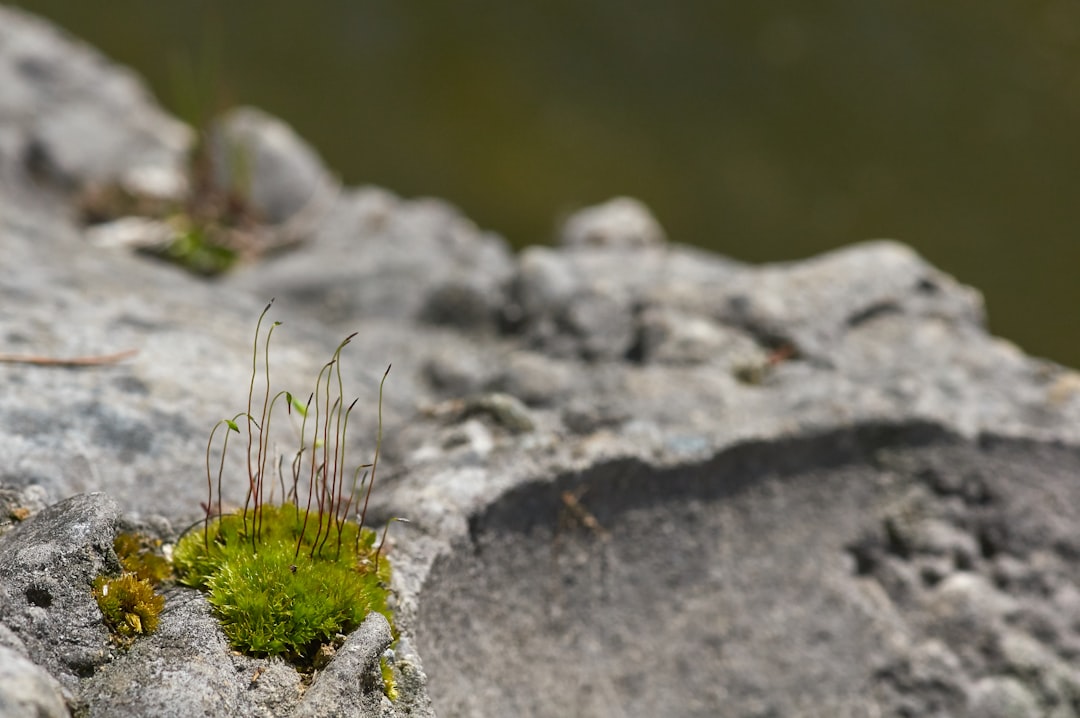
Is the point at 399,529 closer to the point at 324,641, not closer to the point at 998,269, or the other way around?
the point at 324,641

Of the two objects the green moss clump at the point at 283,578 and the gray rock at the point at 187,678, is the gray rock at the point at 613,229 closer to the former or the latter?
the green moss clump at the point at 283,578

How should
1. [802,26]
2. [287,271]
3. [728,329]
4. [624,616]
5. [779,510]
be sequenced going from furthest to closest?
[802,26] → [287,271] → [728,329] → [779,510] → [624,616]

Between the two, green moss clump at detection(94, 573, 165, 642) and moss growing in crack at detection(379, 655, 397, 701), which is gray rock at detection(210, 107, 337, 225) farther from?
moss growing in crack at detection(379, 655, 397, 701)

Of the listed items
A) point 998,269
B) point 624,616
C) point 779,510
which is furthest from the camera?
point 998,269

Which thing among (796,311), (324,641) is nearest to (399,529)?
(324,641)

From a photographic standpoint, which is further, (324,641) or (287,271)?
(287,271)

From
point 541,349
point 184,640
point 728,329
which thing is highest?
point 728,329

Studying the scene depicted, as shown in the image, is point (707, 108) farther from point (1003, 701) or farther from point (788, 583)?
point (1003, 701)
